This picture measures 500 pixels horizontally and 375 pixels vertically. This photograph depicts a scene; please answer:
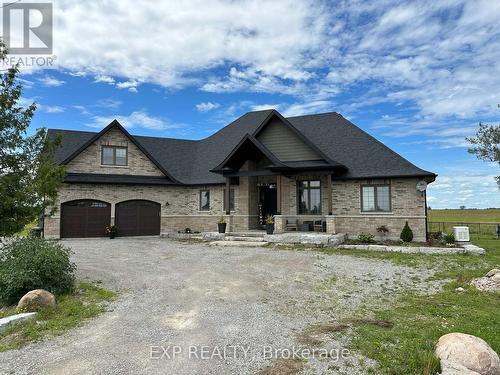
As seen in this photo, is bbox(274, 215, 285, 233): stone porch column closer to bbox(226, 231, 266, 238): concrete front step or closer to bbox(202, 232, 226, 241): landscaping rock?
bbox(226, 231, 266, 238): concrete front step

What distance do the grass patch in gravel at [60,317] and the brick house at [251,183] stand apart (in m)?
12.2

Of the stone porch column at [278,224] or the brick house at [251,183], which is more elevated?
the brick house at [251,183]

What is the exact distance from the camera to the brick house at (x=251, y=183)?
18625mm

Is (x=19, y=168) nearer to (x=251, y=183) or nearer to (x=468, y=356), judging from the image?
(x=468, y=356)

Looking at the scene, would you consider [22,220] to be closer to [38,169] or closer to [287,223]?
[38,169]

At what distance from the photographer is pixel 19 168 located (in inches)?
396

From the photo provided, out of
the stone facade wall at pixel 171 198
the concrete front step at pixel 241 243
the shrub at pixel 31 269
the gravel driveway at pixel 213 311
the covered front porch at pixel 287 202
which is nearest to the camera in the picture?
the gravel driveway at pixel 213 311

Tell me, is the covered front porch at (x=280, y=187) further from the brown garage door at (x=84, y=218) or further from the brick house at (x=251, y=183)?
the brown garage door at (x=84, y=218)

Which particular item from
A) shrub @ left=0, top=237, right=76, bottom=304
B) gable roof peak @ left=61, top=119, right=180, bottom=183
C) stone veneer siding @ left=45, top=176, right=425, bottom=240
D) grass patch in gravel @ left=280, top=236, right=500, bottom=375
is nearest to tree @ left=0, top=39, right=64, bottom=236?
shrub @ left=0, top=237, right=76, bottom=304

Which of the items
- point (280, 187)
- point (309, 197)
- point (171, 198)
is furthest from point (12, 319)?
point (171, 198)

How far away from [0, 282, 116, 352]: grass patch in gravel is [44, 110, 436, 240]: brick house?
1217 centimetres

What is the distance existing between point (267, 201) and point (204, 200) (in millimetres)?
4632

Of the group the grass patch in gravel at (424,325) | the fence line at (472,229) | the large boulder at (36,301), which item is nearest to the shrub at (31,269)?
the large boulder at (36,301)

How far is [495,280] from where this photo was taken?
8.89 meters
